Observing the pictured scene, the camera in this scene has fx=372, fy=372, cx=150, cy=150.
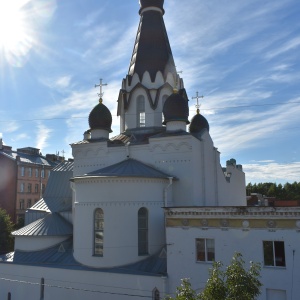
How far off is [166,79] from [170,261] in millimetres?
13125

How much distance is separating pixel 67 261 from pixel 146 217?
5.00 m

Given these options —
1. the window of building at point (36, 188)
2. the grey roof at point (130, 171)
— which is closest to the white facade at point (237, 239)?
the grey roof at point (130, 171)

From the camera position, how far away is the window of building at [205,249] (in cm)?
1605

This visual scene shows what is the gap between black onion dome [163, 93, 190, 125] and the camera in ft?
73.8

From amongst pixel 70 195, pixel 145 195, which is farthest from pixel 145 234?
pixel 70 195

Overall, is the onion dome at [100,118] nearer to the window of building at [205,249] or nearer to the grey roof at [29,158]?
the window of building at [205,249]

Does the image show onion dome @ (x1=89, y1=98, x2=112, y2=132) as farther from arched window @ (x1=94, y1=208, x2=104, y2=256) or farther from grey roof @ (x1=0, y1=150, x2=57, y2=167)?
grey roof @ (x1=0, y1=150, x2=57, y2=167)

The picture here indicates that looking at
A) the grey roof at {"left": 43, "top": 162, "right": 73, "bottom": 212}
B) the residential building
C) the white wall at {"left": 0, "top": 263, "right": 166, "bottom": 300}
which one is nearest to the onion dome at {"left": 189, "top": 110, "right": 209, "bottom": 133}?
the grey roof at {"left": 43, "top": 162, "right": 73, "bottom": 212}

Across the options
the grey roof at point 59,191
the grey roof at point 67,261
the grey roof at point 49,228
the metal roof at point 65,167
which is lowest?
the grey roof at point 67,261

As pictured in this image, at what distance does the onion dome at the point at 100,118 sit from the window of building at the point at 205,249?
36.1 feet

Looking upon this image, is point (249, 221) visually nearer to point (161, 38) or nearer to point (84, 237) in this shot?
point (84, 237)

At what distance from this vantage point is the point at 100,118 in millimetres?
24328

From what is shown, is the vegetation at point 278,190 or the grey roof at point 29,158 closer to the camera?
the grey roof at point 29,158

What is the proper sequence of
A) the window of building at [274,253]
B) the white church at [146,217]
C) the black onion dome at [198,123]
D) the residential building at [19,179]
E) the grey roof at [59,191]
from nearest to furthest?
the window of building at [274,253], the white church at [146,217], the grey roof at [59,191], the black onion dome at [198,123], the residential building at [19,179]
